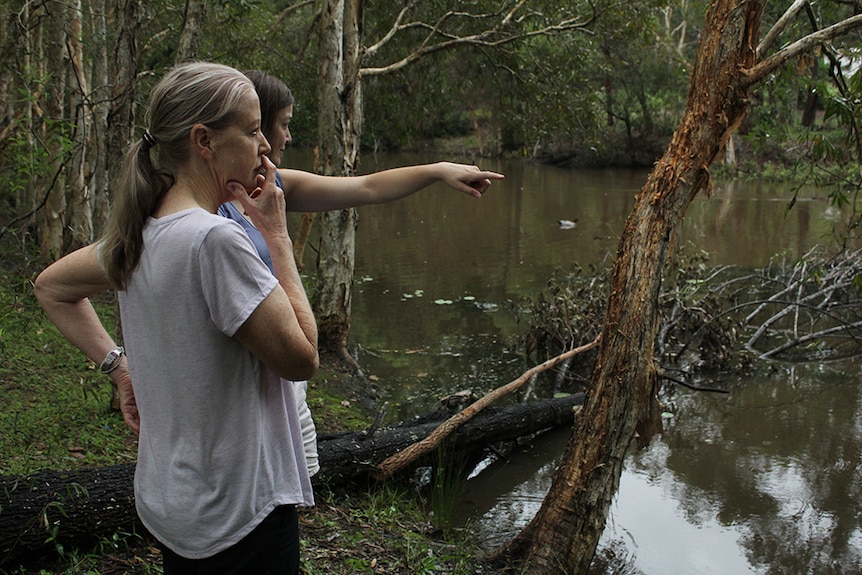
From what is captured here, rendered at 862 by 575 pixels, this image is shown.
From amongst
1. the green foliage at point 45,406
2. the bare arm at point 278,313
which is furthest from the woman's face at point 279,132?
the green foliage at point 45,406

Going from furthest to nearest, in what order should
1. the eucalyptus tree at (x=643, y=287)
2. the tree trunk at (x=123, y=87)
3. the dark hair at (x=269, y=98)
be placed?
the tree trunk at (x=123, y=87)
the eucalyptus tree at (x=643, y=287)
the dark hair at (x=269, y=98)

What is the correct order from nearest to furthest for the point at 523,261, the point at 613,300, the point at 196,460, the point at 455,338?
1. the point at 196,460
2. the point at 613,300
3. the point at 455,338
4. the point at 523,261

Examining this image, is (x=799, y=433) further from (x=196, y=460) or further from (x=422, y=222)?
(x=422, y=222)

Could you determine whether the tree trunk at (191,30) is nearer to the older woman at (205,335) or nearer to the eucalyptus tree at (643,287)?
the eucalyptus tree at (643,287)

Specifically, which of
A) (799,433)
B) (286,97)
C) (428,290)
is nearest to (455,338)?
(428,290)

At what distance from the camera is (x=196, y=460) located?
5.13ft

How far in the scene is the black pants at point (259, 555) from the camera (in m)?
1.61

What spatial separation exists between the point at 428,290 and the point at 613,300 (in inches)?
294

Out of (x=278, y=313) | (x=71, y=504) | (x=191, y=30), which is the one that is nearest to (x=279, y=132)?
(x=278, y=313)

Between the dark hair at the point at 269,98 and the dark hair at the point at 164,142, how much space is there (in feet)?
2.20

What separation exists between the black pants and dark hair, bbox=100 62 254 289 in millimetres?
560

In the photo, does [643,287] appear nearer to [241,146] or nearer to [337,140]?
[241,146]

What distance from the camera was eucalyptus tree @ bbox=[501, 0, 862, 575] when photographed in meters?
3.56

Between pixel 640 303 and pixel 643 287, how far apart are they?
7cm
